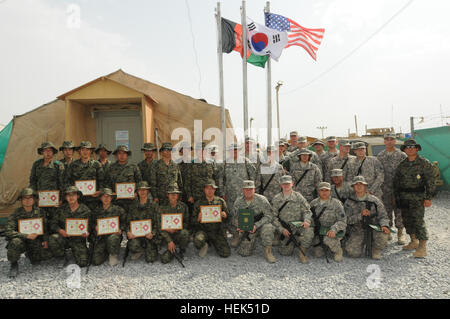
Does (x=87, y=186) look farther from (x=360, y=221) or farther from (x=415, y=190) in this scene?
(x=415, y=190)

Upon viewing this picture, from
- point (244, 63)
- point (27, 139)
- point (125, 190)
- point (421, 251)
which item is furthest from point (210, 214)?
point (27, 139)

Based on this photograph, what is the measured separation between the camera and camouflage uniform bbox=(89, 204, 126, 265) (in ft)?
16.1

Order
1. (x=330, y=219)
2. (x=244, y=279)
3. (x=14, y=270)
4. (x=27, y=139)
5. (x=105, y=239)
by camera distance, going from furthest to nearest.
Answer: (x=27, y=139) → (x=330, y=219) → (x=105, y=239) → (x=14, y=270) → (x=244, y=279)

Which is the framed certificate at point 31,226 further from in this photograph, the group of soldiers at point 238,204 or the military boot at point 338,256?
the military boot at point 338,256

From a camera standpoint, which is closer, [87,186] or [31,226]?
[31,226]

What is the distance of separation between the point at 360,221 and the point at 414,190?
1.25 metres

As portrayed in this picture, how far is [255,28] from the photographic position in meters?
7.26

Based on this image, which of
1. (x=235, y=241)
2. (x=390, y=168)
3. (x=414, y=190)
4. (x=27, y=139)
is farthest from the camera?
(x=27, y=139)

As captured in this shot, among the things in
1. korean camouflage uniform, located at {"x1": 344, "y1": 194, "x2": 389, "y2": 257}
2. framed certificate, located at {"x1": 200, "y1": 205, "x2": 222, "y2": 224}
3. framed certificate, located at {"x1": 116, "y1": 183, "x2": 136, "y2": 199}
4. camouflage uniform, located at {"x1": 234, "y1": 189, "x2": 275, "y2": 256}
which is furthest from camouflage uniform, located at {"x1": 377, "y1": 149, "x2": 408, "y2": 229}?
framed certificate, located at {"x1": 116, "y1": 183, "x2": 136, "y2": 199}

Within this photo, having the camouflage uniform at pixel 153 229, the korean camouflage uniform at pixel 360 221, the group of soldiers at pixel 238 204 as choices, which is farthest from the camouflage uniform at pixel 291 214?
the camouflage uniform at pixel 153 229

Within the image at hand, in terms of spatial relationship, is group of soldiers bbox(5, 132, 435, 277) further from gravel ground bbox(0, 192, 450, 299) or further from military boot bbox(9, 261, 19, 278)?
gravel ground bbox(0, 192, 450, 299)

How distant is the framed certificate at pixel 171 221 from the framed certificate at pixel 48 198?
2094mm

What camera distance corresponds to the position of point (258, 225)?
5254mm
